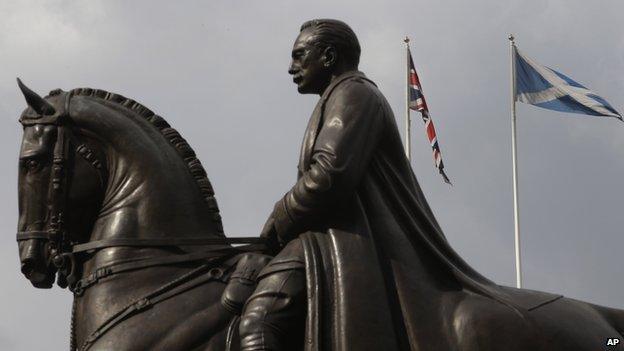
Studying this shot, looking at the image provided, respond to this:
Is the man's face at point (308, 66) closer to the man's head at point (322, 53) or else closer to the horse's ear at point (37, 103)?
the man's head at point (322, 53)

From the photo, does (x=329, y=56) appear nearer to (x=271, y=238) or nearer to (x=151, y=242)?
(x=271, y=238)

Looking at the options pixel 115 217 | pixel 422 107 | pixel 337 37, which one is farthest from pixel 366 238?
pixel 422 107

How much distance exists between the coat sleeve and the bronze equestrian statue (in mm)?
14

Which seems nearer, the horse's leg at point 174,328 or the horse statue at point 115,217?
the horse's leg at point 174,328

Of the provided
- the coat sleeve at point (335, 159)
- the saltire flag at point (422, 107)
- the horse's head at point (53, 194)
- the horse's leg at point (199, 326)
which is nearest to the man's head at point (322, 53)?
the coat sleeve at point (335, 159)

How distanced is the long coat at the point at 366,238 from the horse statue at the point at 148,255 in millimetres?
70

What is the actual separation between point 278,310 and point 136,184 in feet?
6.06

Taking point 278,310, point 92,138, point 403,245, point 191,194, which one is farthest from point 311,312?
point 92,138

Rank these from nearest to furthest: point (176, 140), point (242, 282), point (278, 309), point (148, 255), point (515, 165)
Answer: point (278, 309) < point (242, 282) < point (148, 255) < point (176, 140) < point (515, 165)

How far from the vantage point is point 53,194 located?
12336 millimetres

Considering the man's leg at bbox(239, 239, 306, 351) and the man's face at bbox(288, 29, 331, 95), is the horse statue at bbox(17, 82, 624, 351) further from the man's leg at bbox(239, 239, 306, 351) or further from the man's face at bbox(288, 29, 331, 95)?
the man's face at bbox(288, 29, 331, 95)

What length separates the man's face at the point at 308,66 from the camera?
12391 millimetres

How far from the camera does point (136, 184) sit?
12352mm

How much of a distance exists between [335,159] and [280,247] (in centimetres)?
102
